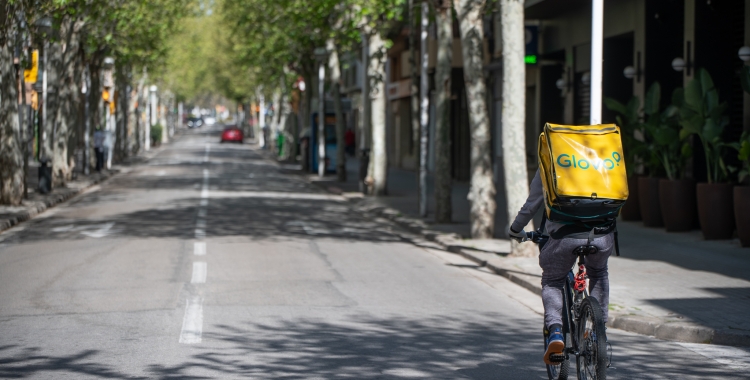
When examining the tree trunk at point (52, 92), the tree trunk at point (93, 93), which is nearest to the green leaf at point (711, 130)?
the tree trunk at point (52, 92)

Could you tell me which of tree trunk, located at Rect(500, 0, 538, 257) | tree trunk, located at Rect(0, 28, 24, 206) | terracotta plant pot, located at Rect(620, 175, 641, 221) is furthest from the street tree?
terracotta plant pot, located at Rect(620, 175, 641, 221)

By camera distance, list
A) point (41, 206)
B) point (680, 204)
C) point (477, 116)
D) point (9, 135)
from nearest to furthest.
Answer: point (477, 116), point (680, 204), point (9, 135), point (41, 206)

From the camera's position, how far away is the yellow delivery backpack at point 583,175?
5871 millimetres

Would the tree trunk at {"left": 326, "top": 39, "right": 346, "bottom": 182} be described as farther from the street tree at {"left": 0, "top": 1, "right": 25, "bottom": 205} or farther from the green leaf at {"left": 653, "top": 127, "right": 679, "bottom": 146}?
the green leaf at {"left": 653, "top": 127, "right": 679, "bottom": 146}

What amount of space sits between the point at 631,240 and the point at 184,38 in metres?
58.0

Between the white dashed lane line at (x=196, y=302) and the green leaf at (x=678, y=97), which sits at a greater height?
the green leaf at (x=678, y=97)

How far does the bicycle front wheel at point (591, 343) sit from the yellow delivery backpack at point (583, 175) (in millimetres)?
494

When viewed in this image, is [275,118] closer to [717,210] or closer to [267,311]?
[717,210]

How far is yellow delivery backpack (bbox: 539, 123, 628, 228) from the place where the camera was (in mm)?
5871

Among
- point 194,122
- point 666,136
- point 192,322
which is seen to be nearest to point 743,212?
point 666,136

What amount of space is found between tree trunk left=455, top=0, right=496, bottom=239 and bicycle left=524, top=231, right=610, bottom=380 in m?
9.18

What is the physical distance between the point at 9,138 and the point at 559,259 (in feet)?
54.9

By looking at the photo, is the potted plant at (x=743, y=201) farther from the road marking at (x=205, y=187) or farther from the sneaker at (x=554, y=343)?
the road marking at (x=205, y=187)

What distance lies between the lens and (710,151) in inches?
614
